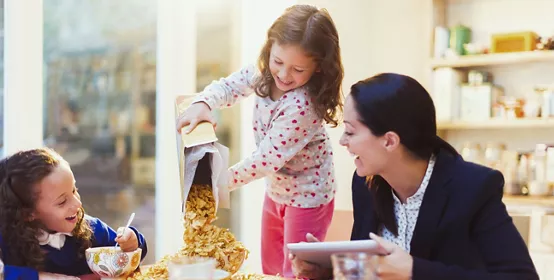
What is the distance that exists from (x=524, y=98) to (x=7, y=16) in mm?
2534

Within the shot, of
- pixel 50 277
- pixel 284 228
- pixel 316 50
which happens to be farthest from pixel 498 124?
pixel 50 277

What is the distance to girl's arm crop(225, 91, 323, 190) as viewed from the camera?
1837 mm

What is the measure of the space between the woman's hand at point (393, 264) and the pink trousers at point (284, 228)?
731 millimetres

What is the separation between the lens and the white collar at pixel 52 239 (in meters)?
1.59

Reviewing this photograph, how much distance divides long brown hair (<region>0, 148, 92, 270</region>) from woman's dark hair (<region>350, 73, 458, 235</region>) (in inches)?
29.2

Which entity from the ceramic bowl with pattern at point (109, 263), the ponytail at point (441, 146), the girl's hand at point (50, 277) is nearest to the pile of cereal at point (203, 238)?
the ceramic bowl with pattern at point (109, 263)

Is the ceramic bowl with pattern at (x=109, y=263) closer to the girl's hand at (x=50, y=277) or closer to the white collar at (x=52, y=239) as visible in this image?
the girl's hand at (x=50, y=277)

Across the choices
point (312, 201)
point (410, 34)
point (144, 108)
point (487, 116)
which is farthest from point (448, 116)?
point (312, 201)

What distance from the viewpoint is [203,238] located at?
152 cm

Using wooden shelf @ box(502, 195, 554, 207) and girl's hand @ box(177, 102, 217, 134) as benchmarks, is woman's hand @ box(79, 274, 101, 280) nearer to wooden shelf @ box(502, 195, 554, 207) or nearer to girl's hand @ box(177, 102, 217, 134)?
girl's hand @ box(177, 102, 217, 134)

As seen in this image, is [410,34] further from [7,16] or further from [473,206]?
[473,206]

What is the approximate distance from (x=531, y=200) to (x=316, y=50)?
1971mm

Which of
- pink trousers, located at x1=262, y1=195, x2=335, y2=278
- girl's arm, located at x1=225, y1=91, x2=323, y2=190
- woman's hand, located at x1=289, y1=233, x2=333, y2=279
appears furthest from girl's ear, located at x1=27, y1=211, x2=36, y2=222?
pink trousers, located at x1=262, y1=195, x2=335, y2=278

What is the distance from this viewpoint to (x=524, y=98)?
3.57 m
